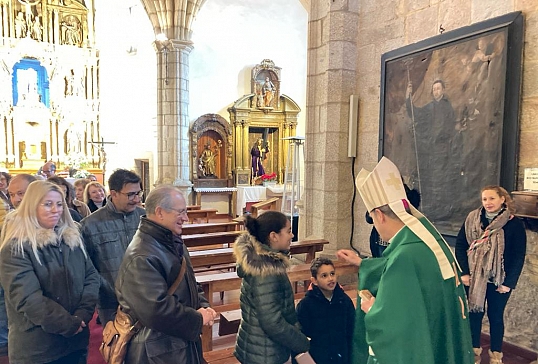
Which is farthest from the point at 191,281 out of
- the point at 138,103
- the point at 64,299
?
the point at 138,103

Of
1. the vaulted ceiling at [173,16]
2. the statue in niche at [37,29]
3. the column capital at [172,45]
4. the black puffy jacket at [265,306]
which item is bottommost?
the black puffy jacket at [265,306]

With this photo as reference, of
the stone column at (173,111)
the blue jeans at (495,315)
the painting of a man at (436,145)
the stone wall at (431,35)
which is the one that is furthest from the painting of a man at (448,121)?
the stone column at (173,111)

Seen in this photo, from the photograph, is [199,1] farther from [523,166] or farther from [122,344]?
[122,344]

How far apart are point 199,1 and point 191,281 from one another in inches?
378

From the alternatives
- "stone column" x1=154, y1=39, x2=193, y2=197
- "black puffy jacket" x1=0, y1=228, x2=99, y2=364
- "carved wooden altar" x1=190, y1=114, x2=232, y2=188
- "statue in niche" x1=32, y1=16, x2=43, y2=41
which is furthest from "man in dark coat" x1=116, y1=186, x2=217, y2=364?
"statue in niche" x1=32, y1=16, x2=43, y2=41

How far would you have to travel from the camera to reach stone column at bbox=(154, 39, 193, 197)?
10.2 metres

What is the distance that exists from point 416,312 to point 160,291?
3.32ft

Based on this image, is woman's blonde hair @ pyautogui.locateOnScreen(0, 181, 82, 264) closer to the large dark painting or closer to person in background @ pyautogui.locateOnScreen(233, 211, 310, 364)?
person in background @ pyautogui.locateOnScreen(233, 211, 310, 364)

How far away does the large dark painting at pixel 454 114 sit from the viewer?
315 centimetres

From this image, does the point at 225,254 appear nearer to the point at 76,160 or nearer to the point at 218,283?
the point at 218,283

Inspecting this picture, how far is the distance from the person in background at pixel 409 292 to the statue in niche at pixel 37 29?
560 inches

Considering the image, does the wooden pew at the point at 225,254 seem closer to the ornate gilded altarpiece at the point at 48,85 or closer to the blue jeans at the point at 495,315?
the blue jeans at the point at 495,315

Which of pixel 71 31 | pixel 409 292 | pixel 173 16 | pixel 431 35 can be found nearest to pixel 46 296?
pixel 409 292

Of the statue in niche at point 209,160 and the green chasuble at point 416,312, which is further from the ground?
the statue in niche at point 209,160
